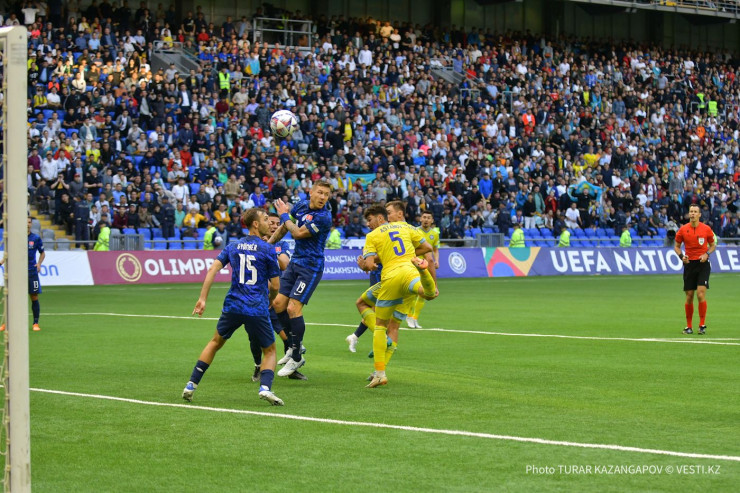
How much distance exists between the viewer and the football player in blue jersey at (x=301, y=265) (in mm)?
13016

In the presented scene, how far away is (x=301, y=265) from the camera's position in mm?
13516

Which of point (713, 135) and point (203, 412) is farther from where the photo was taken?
point (713, 135)

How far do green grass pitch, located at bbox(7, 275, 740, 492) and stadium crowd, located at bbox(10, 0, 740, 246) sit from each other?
46.8 ft

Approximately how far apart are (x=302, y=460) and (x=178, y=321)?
43.0 feet

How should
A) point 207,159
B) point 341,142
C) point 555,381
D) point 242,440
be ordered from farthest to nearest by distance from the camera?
point 341,142 < point 207,159 < point 555,381 < point 242,440

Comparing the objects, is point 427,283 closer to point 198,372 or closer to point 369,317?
point 369,317

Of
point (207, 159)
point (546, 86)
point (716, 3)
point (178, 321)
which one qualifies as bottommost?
point (178, 321)

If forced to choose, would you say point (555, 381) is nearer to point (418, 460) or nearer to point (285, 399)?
point (285, 399)

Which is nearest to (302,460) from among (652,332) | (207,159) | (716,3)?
(652,332)

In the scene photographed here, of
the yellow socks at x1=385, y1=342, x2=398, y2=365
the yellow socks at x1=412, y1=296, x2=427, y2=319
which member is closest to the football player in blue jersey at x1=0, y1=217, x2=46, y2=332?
the yellow socks at x1=412, y1=296, x2=427, y2=319

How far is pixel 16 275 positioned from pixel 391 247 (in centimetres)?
653

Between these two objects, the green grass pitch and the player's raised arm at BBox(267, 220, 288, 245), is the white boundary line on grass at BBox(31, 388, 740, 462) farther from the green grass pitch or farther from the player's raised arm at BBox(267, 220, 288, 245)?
the player's raised arm at BBox(267, 220, 288, 245)

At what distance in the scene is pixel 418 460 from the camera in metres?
7.96

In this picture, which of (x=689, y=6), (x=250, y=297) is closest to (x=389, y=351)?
(x=250, y=297)
